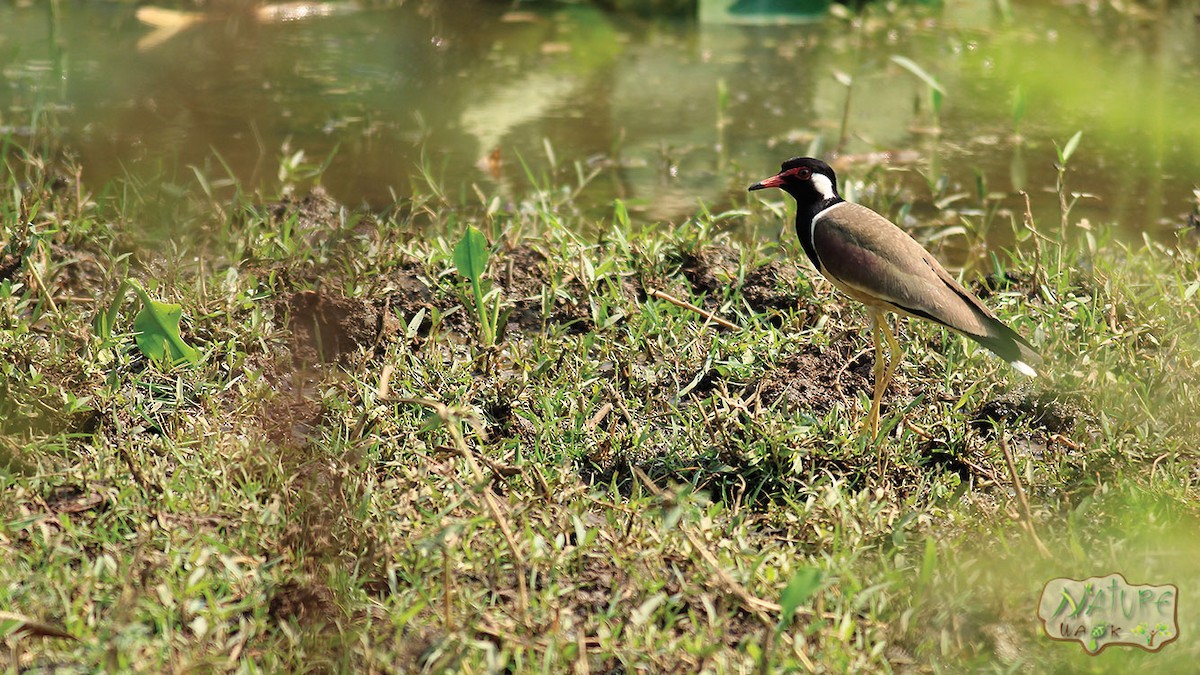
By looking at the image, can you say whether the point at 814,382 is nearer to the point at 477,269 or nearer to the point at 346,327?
the point at 477,269

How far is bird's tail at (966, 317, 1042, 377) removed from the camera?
341 centimetres

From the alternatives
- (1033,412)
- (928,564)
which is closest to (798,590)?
(928,564)

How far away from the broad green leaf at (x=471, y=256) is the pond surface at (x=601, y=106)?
1145 millimetres

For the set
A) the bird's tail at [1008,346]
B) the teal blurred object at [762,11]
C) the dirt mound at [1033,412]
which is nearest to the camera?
the bird's tail at [1008,346]

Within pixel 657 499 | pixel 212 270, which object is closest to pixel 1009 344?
pixel 657 499

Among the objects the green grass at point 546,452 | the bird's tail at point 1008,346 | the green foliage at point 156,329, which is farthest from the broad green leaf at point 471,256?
the bird's tail at point 1008,346

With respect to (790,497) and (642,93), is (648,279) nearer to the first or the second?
(790,497)

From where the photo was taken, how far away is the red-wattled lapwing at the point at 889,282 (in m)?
3.43

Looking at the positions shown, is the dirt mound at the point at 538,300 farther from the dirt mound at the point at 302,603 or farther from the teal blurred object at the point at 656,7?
the teal blurred object at the point at 656,7

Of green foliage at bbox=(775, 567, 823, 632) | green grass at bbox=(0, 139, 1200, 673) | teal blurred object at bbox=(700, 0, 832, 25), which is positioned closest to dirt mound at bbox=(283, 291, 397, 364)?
green grass at bbox=(0, 139, 1200, 673)

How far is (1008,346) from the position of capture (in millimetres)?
3414

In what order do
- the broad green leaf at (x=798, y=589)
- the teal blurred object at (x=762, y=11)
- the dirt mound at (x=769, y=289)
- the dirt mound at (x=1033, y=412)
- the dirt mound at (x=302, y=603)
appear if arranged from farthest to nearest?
the teal blurred object at (x=762, y=11), the dirt mound at (x=769, y=289), the dirt mound at (x=1033, y=412), the dirt mound at (x=302, y=603), the broad green leaf at (x=798, y=589)

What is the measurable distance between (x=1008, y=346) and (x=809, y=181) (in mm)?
856

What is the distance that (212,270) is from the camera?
14.1 feet
